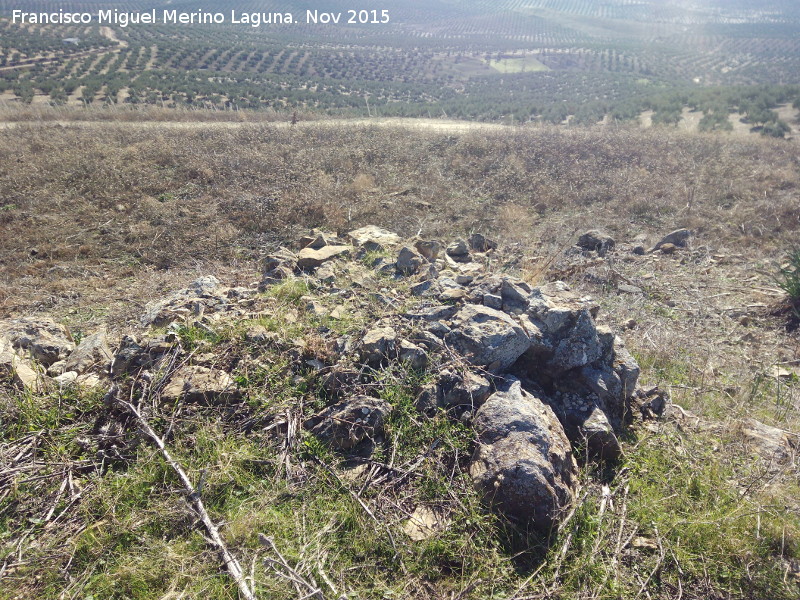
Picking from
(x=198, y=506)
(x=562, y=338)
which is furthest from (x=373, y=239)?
(x=198, y=506)

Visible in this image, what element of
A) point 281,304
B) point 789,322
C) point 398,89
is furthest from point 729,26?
point 281,304

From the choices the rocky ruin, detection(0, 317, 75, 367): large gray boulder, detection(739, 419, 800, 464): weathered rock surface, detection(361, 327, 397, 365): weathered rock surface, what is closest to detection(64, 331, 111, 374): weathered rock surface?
the rocky ruin

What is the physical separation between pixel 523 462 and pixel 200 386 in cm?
206

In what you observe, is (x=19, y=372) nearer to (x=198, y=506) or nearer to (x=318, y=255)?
(x=198, y=506)

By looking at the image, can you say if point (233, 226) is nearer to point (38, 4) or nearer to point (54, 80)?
point (54, 80)

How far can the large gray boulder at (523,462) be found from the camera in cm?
224

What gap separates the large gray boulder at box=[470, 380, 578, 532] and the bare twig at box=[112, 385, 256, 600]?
1.25 meters

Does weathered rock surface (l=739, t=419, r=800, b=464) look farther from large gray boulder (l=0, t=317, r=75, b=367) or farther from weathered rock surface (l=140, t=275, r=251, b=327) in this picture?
large gray boulder (l=0, t=317, r=75, b=367)

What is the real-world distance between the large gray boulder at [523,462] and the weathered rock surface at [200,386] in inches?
64.9

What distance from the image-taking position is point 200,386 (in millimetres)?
2791

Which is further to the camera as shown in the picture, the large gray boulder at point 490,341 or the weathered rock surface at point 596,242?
the weathered rock surface at point 596,242

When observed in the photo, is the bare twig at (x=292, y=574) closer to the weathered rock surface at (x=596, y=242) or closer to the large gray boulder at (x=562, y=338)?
the large gray boulder at (x=562, y=338)

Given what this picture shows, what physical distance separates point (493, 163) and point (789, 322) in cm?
801

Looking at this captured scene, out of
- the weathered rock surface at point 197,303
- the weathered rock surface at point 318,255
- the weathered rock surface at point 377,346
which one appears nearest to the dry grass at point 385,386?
the weathered rock surface at point 377,346
